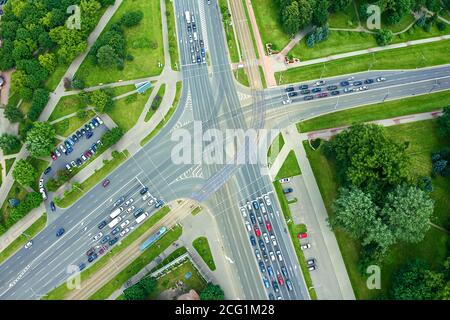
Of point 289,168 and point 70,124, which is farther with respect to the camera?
point 70,124

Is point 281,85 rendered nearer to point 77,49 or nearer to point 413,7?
point 413,7

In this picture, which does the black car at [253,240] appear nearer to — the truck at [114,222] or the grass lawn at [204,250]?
the grass lawn at [204,250]

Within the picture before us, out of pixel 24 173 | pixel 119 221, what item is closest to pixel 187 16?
pixel 24 173

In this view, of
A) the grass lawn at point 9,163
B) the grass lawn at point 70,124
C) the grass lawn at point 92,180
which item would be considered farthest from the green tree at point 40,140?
the grass lawn at point 92,180

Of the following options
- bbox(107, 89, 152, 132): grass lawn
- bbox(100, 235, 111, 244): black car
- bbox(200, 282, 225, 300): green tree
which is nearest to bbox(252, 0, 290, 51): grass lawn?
bbox(107, 89, 152, 132): grass lawn

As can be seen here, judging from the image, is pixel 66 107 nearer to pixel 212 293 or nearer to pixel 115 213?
pixel 115 213

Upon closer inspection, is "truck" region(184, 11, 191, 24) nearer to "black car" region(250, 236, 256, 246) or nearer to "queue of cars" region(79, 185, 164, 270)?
"queue of cars" region(79, 185, 164, 270)

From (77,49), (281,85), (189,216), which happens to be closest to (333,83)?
(281,85)
